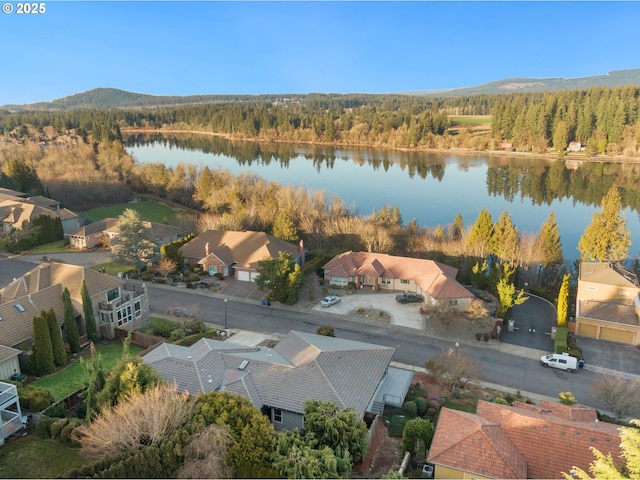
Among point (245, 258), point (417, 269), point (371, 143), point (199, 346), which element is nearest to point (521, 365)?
point (417, 269)

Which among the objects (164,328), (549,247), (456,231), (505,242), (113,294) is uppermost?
(505,242)

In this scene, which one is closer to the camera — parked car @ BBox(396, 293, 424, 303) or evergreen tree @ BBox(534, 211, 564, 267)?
parked car @ BBox(396, 293, 424, 303)

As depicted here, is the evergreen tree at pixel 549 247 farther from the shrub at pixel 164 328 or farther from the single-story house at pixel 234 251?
the shrub at pixel 164 328

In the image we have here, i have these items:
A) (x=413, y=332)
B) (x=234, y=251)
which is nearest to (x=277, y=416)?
(x=413, y=332)

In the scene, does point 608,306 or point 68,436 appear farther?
point 608,306

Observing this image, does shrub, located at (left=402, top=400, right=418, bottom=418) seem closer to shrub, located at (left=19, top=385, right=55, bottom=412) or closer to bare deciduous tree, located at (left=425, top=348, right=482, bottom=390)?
bare deciduous tree, located at (left=425, top=348, right=482, bottom=390)

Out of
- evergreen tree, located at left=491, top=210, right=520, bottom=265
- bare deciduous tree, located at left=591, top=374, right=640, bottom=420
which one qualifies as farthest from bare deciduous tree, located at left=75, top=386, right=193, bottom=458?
evergreen tree, located at left=491, top=210, right=520, bottom=265

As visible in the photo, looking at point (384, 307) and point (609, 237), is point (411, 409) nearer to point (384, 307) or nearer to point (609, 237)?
point (384, 307)
